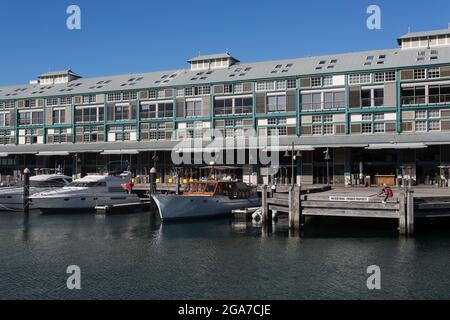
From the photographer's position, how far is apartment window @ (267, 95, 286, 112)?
58869 mm

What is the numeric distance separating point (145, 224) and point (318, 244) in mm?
15760

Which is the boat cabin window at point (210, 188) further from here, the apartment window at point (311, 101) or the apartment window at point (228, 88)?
the apartment window at point (228, 88)

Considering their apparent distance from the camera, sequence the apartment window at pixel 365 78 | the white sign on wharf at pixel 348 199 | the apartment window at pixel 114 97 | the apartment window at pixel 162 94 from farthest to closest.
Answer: the apartment window at pixel 114 97 → the apartment window at pixel 162 94 → the apartment window at pixel 365 78 → the white sign on wharf at pixel 348 199

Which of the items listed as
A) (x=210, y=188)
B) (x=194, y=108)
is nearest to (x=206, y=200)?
(x=210, y=188)

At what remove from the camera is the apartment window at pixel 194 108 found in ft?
207

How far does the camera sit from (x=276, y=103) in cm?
5916

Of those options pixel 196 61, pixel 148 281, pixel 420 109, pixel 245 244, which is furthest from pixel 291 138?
pixel 148 281

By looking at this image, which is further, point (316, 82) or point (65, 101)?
point (65, 101)

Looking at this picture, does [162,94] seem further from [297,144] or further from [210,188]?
[210,188]

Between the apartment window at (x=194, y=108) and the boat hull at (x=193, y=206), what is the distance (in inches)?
881

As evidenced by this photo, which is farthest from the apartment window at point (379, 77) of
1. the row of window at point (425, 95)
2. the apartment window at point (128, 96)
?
the apartment window at point (128, 96)

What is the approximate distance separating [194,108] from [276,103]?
1118 cm

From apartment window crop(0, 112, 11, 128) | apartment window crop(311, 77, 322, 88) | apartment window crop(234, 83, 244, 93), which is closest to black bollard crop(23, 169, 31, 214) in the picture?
apartment window crop(234, 83, 244, 93)
